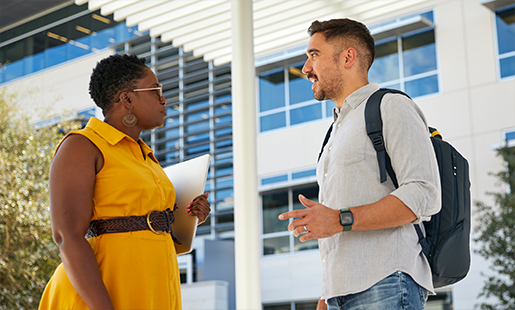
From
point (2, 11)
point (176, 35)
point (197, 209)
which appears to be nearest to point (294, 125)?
point (176, 35)

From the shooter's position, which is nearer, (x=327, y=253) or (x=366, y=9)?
(x=327, y=253)

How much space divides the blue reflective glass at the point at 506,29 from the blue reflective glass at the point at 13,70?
16.1 m

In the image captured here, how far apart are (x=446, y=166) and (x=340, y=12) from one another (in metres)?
5.04

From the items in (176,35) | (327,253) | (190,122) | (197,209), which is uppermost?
(190,122)

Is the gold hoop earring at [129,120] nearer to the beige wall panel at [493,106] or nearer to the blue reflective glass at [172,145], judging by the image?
the beige wall panel at [493,106]

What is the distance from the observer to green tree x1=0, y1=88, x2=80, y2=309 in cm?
1000

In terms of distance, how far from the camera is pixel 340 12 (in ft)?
21.8

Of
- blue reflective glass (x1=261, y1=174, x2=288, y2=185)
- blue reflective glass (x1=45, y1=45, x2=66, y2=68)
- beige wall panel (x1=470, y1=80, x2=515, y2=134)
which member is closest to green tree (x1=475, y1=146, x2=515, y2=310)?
beige wall panel (x1=470, y1=80, x2=515, y2=134)

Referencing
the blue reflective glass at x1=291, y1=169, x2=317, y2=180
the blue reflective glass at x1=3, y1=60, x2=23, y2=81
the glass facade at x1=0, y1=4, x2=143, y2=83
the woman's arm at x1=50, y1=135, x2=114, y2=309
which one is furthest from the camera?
the blue reflective glass at x1=3, y1=60, x2=23, y2=81

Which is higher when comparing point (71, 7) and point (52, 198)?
point (71, 7)

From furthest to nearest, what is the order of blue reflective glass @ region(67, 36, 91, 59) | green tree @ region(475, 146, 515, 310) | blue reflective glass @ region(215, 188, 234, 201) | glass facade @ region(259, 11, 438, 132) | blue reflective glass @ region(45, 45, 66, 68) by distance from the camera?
blue reflective glass @ region(45, 45, 66, 68)
blue reflective glass @ region(67, 36, 91, 59)
blue reflective glass @ region(215, 188, 234, 201)
glass facade @ region(259, 11, 438, 132)
green tree @ region(475, 146, 515, 310)

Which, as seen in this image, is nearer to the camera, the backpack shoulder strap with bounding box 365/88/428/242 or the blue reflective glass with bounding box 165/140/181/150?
the backpack shoulder strap with bounding box 365/88/428/242

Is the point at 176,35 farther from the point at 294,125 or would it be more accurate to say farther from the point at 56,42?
the point at 56,42

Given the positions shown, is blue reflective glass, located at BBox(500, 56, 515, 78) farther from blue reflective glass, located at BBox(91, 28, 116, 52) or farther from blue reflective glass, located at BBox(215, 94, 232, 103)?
blue reflective glass, located at BBox(91, 28, 116, 52)
